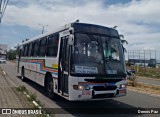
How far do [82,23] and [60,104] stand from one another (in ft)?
Result: 11.7

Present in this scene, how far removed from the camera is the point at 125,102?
38.2 ft

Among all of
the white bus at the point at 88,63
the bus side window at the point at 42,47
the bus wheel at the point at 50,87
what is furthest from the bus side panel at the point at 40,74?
the white bus at the point at 88,63

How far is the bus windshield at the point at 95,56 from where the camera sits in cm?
904

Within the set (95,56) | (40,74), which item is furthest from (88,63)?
(40,74)

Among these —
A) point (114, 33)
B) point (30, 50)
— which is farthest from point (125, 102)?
point (30, 50)

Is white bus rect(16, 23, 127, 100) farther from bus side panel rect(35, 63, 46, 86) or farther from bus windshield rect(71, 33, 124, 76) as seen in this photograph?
bus side panel rect(35, 63, 46, 86)

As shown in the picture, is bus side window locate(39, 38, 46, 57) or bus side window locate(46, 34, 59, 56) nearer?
bus side window locate(46, 34, 59, 56)

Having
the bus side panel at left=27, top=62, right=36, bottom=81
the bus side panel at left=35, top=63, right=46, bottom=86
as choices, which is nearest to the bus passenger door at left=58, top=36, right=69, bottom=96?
the bus side panel at left=35, top=63, right=46, bottom=86

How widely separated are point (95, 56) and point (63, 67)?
139 cm

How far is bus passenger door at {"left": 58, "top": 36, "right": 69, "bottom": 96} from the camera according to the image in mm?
9594

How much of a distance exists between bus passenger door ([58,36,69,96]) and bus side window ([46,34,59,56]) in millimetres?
816

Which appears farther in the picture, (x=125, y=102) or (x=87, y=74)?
(x=125, y=102)

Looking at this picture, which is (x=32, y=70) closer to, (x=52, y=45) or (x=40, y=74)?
(x=40, y=74)

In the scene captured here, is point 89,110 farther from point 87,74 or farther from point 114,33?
point 114,33
